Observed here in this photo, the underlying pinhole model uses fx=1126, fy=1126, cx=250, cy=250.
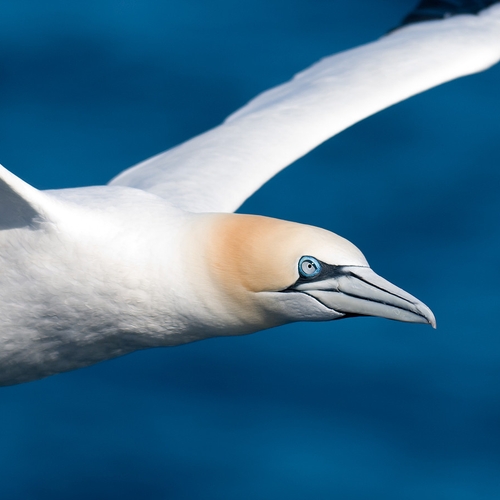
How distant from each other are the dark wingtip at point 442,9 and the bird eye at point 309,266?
4.93 m

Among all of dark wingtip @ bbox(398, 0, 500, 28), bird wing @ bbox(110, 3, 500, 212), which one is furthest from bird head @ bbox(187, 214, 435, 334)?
dark wingtip @ bbox(398, 0, 500, 28)

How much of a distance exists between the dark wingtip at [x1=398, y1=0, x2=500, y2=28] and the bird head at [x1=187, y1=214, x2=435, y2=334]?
4826 mm

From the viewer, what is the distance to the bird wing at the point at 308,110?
739cm

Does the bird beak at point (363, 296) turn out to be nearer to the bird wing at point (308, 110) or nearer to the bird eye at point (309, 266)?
the bird eye at point (309, 266)

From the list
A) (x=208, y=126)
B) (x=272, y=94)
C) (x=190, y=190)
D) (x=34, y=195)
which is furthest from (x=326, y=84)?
(x=34, y=195)

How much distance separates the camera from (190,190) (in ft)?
23.5

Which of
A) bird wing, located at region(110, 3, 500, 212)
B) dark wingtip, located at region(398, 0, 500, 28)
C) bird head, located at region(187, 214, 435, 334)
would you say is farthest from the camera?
dark wingtip, located at region(398, 0, 500, 28)

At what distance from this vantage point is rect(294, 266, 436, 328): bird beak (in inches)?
210

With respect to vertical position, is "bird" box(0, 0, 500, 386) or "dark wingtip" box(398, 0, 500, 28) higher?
"dark wingtip" box(398, 0, 500, 28)

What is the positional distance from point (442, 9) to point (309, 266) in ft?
16.8

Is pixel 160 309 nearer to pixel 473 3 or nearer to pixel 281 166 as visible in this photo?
pixel 281 166

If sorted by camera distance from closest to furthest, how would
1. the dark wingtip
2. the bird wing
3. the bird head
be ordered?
1. the bird head
2. the bird wing
3. the dark wingtip

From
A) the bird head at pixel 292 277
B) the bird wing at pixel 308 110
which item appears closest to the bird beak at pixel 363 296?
the bird head at pixel 292 277

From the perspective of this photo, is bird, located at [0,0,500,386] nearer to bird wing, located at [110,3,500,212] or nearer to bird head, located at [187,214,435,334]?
bird head, located at [187,214,435,334]
